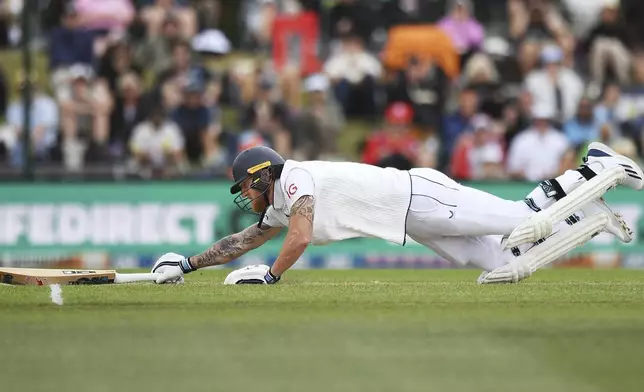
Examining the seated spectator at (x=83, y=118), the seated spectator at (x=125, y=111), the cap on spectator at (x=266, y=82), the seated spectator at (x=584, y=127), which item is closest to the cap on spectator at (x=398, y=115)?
the cap on spectator at (x=266, y=82)

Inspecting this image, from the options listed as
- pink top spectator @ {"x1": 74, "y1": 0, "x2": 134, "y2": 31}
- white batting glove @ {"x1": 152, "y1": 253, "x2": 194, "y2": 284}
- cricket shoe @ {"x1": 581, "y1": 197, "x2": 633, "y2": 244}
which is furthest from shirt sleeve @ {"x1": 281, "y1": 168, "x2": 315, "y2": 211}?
pink top spectator @ {"x1": 74, "y1": 0, "x2": 134, "y2": 31}

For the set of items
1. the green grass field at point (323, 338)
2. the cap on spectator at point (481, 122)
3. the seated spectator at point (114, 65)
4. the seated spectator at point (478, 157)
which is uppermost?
the seated spectator at point (114, 65)

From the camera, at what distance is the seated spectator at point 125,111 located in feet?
64.9

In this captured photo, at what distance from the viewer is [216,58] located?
21.4 m

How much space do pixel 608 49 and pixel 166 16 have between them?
733 centimetres

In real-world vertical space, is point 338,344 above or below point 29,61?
below

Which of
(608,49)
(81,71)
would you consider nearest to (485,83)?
(608,49)

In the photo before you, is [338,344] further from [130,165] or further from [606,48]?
[606,48]

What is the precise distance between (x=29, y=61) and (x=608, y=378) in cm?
1353

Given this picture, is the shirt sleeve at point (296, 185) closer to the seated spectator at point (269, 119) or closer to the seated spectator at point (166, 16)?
the seated spectator at point (269, 119)

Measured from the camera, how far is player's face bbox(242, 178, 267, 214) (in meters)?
11.0

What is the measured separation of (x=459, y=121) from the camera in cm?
2025

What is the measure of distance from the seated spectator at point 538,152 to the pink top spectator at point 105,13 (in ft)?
22.0

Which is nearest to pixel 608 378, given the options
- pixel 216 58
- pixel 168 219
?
pixel 168 219
